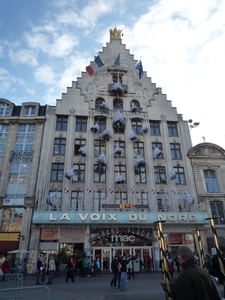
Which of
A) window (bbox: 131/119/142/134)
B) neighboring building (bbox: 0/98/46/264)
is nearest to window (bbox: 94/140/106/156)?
window (bbox: 131/119/142/134)

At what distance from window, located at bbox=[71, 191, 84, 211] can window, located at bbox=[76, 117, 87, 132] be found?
9.13 m

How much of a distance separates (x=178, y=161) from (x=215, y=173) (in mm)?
5189

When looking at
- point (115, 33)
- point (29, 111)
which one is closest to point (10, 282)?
point (29, 111)

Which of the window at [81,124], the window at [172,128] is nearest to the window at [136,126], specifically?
the window at [172,128]

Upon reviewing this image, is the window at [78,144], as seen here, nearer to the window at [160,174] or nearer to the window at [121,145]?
the window at [121,145]

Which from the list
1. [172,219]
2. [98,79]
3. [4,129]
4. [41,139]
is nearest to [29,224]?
[41,139]

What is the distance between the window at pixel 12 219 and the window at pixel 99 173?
948 cm

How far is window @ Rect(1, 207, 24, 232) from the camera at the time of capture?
24.5m

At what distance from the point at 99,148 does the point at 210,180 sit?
15.5 metres

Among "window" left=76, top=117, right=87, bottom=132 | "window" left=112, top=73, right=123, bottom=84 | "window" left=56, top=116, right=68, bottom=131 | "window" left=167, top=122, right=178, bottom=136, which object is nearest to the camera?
"window" left=56, top=116, right=68, bottom=131

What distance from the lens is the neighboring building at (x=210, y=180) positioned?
27.2m

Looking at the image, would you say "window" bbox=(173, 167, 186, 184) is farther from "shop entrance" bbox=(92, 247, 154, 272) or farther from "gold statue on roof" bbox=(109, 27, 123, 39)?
"gold statue on roof" bbox=(109, 27, 123, 39)

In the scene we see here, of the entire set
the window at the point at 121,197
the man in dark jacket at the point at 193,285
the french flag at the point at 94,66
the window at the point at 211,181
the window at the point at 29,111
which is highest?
the french flag at the point at 94,66

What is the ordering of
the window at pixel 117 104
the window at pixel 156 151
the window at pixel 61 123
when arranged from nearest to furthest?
the window at pixel 156 151 → the window at pixel 61 123 → the window at pixel 117 104
